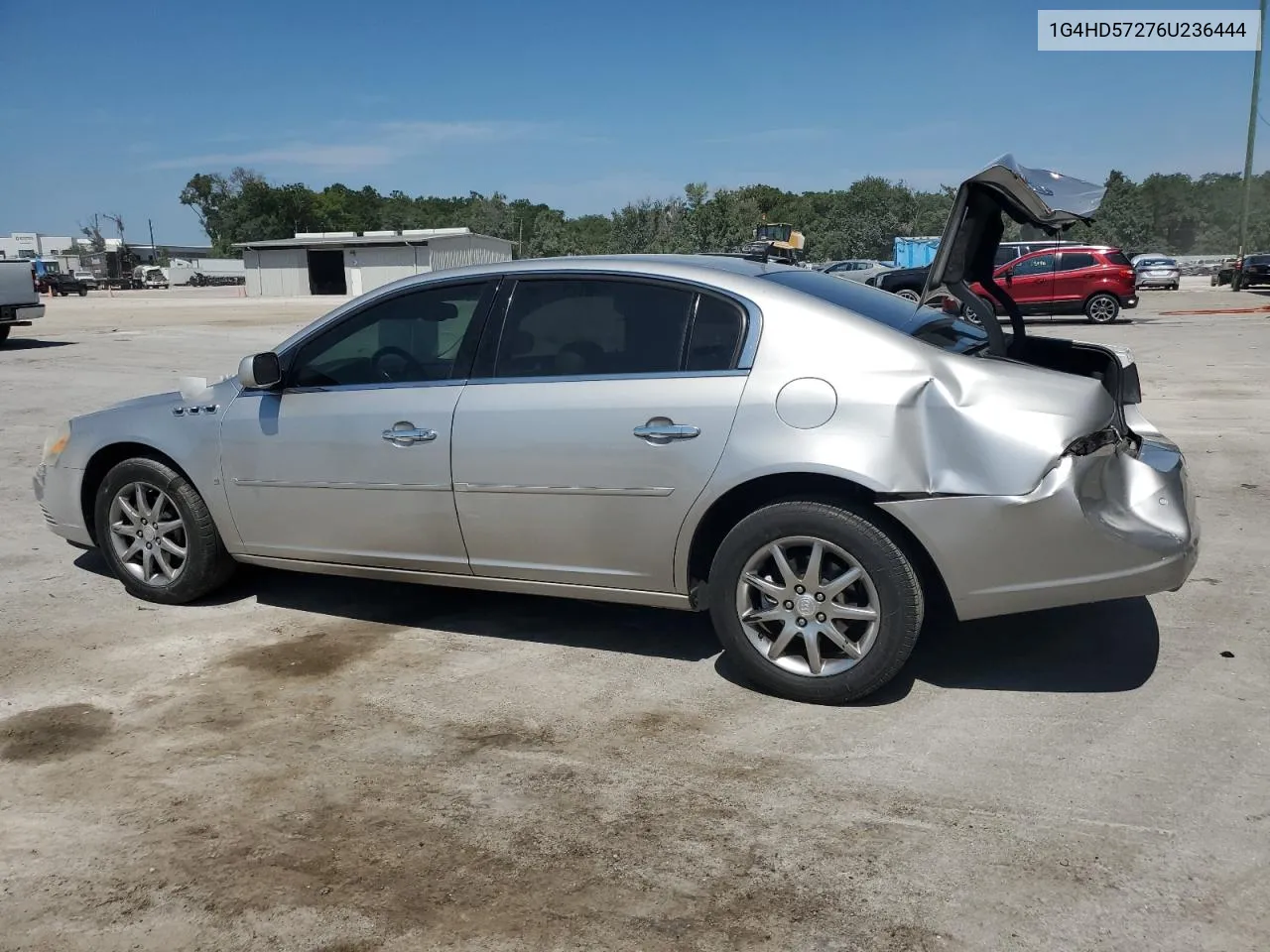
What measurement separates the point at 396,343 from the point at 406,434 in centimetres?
49

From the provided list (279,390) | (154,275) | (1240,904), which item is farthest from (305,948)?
(154,275)

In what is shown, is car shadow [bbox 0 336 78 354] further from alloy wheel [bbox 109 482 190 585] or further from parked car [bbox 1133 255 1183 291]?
parked car [bbox 1133 255 1183 291]

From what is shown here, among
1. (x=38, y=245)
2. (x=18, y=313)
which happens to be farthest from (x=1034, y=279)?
(x=38, y=245)

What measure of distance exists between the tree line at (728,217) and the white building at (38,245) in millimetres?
15891

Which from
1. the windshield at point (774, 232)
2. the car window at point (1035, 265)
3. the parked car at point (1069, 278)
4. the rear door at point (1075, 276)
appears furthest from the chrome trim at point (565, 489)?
the windshield at point (774, 232)

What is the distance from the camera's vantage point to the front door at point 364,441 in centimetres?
451

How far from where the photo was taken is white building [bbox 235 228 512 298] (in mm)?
58906

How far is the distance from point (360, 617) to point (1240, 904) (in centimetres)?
373

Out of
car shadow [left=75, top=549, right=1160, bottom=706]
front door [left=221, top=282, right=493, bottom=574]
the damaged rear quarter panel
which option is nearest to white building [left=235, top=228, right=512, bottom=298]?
car shadow [left=75, top=549, right=1160, bottom=706]

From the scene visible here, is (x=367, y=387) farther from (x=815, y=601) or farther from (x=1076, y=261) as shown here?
(x=1076, y=261)

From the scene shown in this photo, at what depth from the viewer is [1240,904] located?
8.91 feet

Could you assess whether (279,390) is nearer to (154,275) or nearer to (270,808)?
(270,808)

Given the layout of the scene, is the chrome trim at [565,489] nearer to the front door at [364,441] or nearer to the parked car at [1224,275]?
the front door at [364,441]

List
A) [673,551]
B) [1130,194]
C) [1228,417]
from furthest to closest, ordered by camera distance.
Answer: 1. [1130,194]
2. [1228,417]
3. [673,551]
